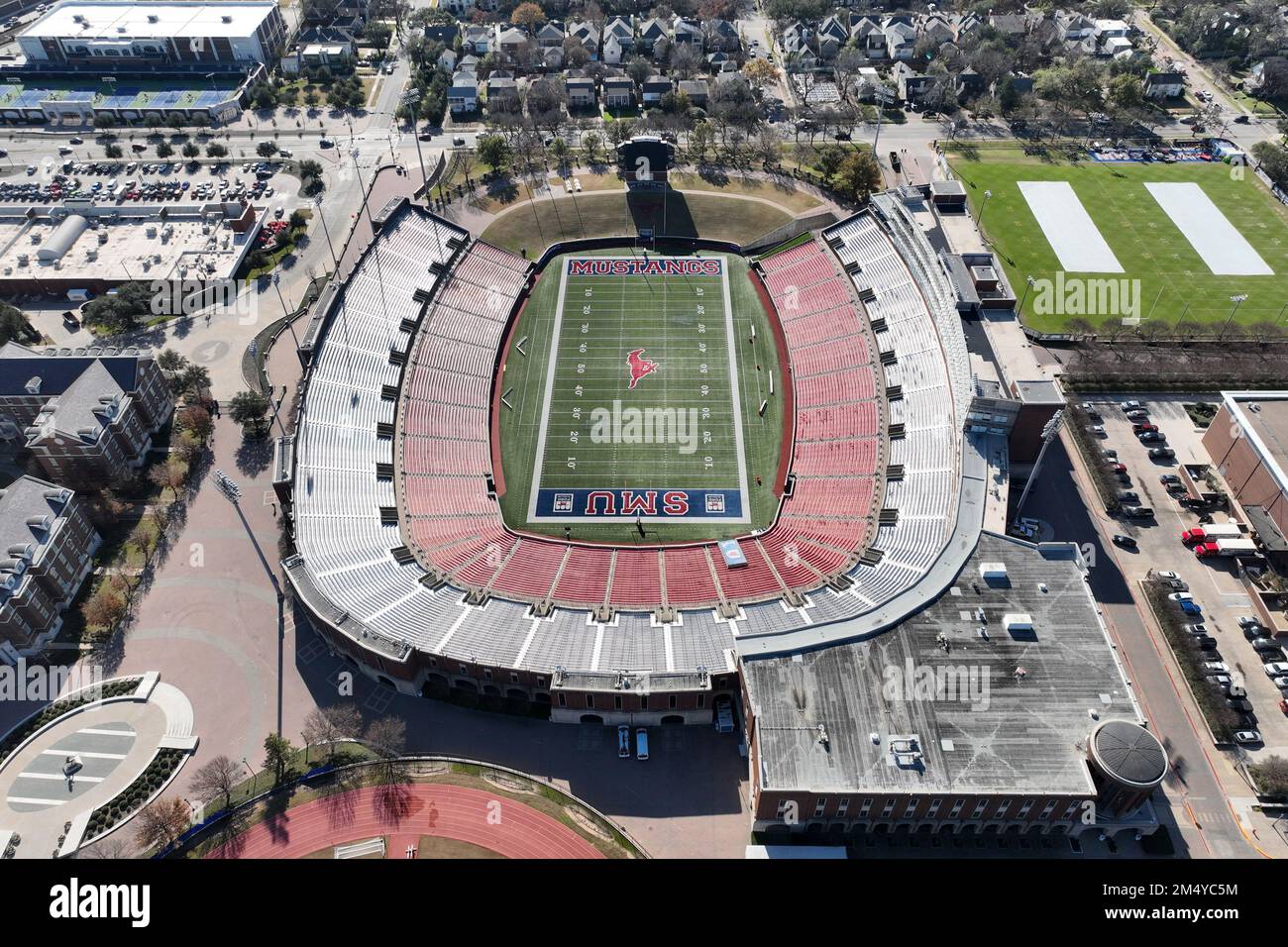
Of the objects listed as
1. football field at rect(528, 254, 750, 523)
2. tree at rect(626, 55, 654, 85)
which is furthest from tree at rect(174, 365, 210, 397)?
tree at rect(626, 55, 654, 85)

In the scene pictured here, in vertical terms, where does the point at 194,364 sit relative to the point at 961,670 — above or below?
above

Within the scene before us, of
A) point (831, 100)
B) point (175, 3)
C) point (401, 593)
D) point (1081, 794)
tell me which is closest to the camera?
point (1081, 794)

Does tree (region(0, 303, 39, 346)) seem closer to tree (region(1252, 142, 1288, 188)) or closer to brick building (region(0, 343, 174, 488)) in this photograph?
brick building (region(0, 343, 174, 488))

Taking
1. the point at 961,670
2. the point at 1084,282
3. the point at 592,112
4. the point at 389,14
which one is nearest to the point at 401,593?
the point at 961,670

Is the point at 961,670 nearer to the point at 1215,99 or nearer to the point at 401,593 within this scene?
the point at 401,593

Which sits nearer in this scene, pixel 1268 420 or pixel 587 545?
pixel 587 545

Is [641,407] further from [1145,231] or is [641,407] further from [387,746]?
[1145,231]

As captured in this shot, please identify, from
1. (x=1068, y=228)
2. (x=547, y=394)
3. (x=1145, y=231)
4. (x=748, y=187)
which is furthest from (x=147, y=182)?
(x=1145, y=231)
